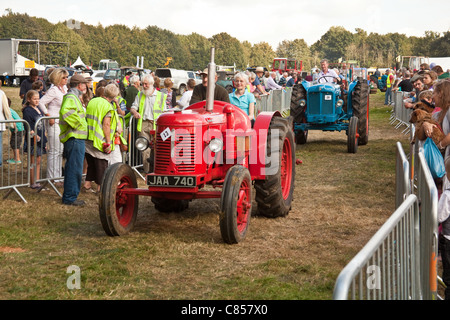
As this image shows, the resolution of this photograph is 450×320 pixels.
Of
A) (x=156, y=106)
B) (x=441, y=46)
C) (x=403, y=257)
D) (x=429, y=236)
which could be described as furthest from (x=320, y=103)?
(x=441, y=46)

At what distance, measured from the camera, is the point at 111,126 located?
27.5ft

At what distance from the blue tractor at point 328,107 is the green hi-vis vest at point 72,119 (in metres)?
6.73

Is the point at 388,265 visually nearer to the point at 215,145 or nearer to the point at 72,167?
the point at 215,145

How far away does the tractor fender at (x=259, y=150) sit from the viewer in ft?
23.4

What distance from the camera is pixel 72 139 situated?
8.27 metres

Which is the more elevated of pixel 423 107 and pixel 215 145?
pixel 423 107

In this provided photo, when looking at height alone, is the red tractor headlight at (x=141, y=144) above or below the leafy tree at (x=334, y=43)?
below

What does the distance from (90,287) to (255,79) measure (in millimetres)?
13584

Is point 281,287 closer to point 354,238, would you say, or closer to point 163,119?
point 354,238

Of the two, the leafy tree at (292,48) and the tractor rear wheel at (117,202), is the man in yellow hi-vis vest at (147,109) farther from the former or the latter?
the leafy tree at (292,48)

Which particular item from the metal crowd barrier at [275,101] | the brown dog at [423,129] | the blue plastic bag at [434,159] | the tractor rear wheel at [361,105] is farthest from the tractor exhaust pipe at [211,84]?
the metal crowd barrier at [275,101]

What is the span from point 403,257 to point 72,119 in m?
5.71

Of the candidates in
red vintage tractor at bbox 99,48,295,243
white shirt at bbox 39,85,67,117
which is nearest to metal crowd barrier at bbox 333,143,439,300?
red vintage tractor at bbox 99,48,295,243

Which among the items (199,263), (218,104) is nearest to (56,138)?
(218,104)
